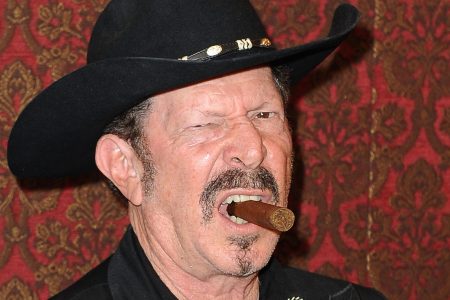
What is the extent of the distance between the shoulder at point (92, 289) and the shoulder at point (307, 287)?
407 millimetres

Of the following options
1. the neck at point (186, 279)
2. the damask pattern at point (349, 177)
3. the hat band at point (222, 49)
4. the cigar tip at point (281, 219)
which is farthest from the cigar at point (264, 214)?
the damask pattern at point (349, 177)

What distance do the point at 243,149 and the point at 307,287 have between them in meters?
0.51

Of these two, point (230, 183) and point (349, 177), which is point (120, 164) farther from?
point (349, 177)

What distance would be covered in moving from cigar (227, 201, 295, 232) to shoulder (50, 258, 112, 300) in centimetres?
36

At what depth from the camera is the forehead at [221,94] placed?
76.1 inches

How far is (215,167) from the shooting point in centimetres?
193

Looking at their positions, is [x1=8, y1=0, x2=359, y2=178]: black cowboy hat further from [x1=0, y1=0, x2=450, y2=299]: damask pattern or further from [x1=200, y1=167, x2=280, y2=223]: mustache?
[x1=0, y1=0, x2=450, y2=299]: damask pattern

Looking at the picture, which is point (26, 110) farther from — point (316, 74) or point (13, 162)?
point (316, 74)

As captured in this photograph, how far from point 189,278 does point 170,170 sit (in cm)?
26

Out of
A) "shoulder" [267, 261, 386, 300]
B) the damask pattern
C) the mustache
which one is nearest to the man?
the mustache

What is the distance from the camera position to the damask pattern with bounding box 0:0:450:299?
279cm

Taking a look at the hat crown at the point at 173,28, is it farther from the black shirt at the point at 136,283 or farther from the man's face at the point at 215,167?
the black shirt at the point at 136,283

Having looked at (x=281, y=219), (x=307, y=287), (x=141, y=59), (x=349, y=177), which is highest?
(x=141, y=59)

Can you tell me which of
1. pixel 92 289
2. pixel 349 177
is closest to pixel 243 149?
pixel 92 289
